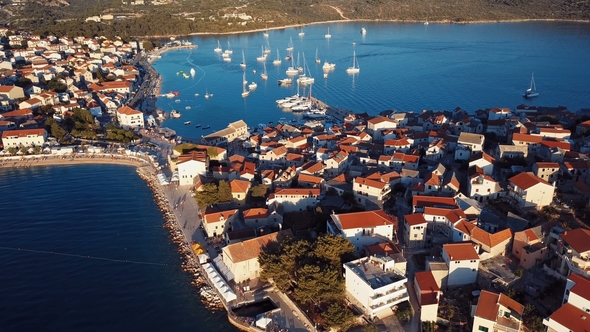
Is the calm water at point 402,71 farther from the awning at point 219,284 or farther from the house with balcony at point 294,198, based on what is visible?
the awning at point 219,284

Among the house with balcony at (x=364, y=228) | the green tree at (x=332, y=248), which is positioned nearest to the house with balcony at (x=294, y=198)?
the house with balcony at (x=364, y=228)

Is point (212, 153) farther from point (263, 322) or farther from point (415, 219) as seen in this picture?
point (263, 322)

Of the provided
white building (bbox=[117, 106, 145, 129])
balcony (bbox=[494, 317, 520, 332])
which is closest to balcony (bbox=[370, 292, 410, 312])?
balcony (bbox=[494, 317, 520, 332])

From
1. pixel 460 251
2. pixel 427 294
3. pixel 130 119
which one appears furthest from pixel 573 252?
pixel 130 119

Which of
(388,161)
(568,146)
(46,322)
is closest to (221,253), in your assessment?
(46,322)

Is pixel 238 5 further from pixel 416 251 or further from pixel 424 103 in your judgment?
pixel 416 251

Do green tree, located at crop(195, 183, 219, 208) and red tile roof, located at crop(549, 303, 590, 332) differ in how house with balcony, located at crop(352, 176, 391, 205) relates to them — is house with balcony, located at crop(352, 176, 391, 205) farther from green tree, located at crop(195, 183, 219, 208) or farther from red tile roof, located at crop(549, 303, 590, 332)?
red tile roof, located at crop(549, 303, 590, 332)
